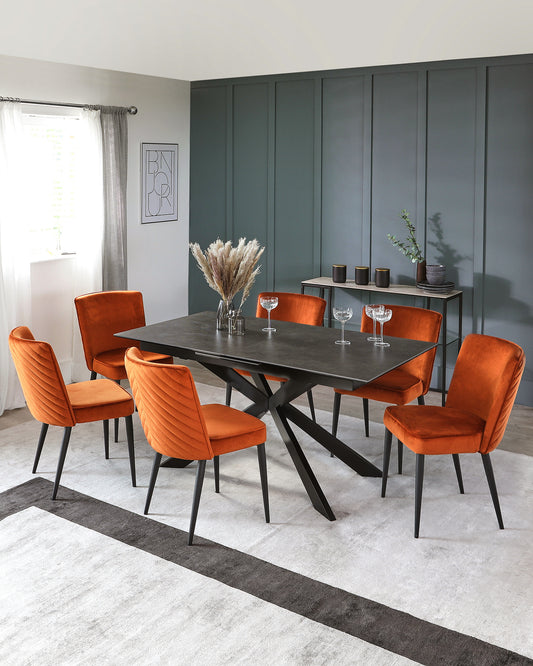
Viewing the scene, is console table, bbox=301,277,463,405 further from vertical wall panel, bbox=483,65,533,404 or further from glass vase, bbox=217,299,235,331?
glass vase, bbox=217,299,235,331

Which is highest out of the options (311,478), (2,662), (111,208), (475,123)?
(475,123)

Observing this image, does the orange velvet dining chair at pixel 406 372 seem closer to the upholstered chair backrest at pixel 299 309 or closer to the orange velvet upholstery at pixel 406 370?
the orange velvet upholstery at pixel 406 370

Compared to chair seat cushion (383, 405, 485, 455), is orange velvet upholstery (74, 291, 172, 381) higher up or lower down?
Result: higher up

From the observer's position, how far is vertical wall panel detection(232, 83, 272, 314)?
6.41m

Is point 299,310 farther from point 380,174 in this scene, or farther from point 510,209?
point 510,209

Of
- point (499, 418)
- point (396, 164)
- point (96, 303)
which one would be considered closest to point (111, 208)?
point (96, 303)

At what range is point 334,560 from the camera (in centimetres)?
331

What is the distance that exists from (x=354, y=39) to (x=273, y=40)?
60 centimetres

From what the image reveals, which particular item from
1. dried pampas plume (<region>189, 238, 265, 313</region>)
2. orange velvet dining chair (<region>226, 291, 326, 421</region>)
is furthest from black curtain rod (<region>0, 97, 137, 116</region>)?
orange velvet dining chair (<region>226, 291, 326, 421</region>)

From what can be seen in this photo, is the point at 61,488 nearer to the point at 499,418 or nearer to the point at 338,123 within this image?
the point at 499,418

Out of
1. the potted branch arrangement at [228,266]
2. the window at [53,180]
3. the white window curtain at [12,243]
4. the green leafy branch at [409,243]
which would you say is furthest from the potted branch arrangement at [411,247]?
the white window curtain at [12,243]

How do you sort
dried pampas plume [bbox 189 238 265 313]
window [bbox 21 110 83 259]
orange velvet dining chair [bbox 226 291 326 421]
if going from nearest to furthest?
dried pampas plume [bbox 189 238 265 313] < orange velvet dining chair [bbox 226 291 326 421] < window [bbox 21 110 83 259]

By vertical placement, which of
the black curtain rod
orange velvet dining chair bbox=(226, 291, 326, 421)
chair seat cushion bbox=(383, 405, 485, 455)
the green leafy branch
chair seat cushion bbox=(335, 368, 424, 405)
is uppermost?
the black curtain rod

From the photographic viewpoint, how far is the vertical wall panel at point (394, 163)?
561 cm
